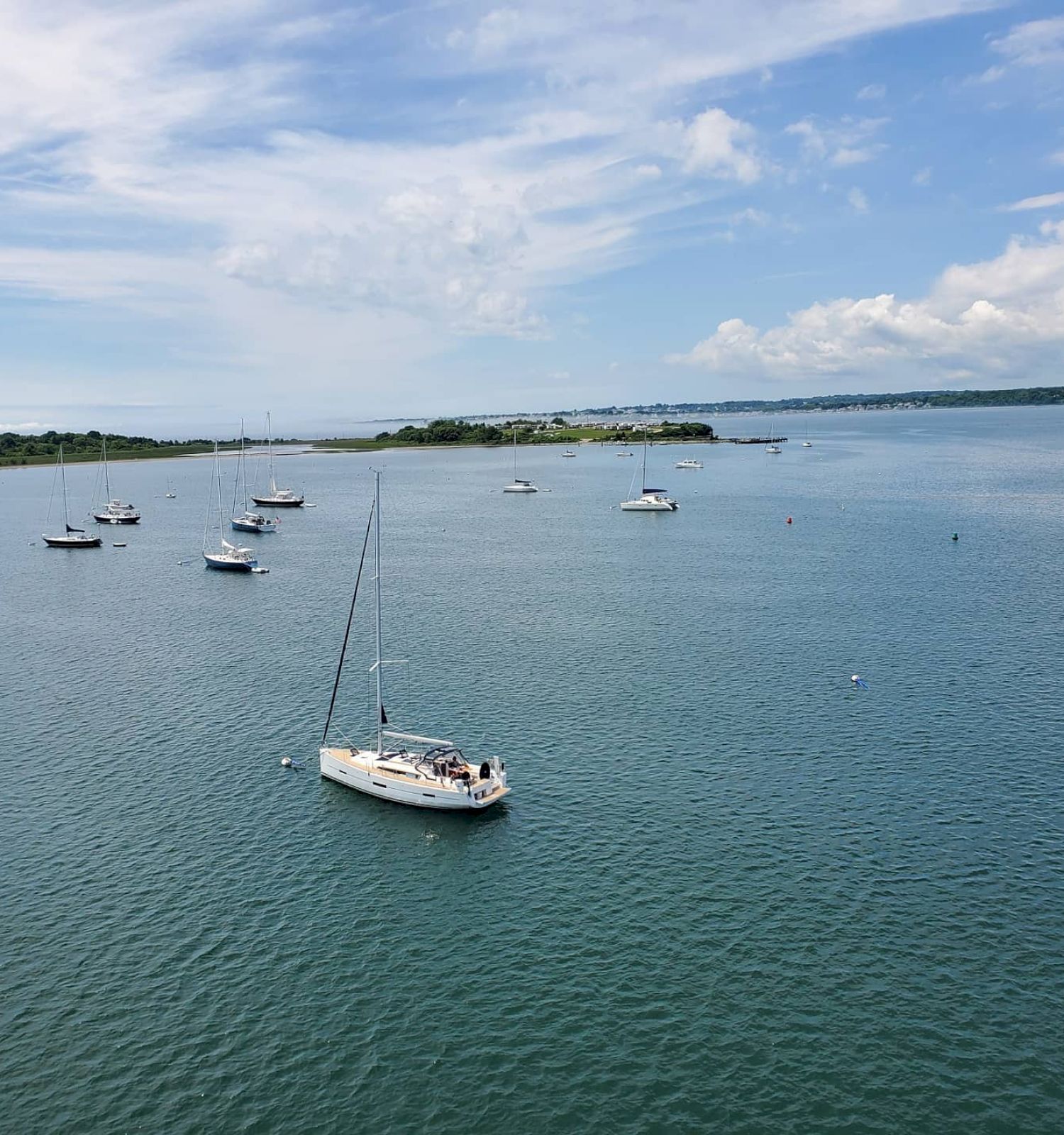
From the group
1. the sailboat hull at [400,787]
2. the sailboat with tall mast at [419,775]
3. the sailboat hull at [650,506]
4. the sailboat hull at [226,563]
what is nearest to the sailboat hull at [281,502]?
the sailboat hull at [650,506]

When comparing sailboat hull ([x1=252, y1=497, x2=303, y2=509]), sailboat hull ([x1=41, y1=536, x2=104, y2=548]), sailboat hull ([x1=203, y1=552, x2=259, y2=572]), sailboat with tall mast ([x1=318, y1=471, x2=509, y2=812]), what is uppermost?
sailboat hull ([x1=252, y1=497, x2=303, y2=509])

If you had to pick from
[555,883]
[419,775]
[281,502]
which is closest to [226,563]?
[281,502]

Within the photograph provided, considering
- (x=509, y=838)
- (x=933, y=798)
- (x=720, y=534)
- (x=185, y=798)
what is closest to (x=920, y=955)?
(x=933, y=798)

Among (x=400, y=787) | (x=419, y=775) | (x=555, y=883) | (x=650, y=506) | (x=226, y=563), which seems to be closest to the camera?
(x=555, y=883)

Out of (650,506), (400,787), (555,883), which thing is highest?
(650,506)

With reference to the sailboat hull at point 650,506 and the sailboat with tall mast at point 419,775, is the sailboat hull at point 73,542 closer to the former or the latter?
the sailboat hull at point 650,506

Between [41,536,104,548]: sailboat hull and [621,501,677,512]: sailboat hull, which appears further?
[621,501,677,512]: sailboat hull

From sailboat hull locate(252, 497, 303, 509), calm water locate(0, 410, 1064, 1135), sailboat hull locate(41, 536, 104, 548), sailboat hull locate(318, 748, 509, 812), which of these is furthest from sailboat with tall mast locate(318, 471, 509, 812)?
sailboat hull locate(252, 497, 303, 509)

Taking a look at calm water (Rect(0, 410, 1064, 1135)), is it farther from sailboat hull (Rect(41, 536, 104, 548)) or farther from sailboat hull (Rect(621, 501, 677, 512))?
sailboat hull (Rect(621, 501, 677, 512))

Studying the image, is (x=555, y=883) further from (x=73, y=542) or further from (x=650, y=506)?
(x=650, y=506)

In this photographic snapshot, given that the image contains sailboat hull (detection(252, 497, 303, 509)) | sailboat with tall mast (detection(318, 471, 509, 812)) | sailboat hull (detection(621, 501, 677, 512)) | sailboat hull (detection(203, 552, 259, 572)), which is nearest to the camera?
sailboat with tall mast (detection(318, 471, 509, 812))
